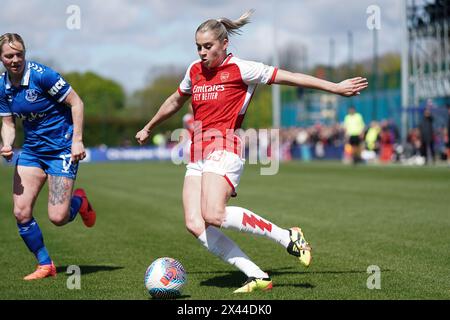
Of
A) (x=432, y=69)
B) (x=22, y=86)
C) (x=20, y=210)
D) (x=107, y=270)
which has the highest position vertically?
(x=432, y=69)

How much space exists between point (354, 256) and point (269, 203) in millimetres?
6913

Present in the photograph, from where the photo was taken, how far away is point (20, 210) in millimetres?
7309

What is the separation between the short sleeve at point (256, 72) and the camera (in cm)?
639

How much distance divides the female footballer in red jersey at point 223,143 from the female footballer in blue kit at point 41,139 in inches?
51.3

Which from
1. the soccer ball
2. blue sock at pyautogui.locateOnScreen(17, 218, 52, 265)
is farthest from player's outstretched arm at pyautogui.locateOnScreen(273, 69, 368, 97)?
blue sock at pyautogui.locateOnScreen(17, 218, 52, 265)

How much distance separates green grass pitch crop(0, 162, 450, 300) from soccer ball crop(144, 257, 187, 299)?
0.37 feet

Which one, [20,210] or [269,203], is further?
→ [269,203]

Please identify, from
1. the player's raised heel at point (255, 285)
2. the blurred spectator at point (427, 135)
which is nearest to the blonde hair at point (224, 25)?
the player's raised heel at point (255, 285)

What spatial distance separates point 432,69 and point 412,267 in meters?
31.4

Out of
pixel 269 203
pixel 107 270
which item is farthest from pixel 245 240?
pixel 269 203
